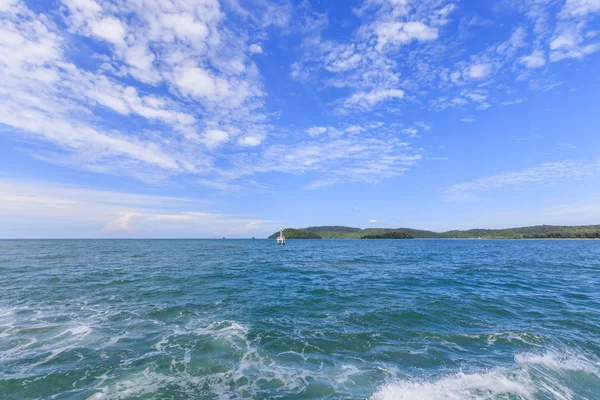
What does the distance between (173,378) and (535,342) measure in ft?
51.5

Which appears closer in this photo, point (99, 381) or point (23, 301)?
point (99, 381)

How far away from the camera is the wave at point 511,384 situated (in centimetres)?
848

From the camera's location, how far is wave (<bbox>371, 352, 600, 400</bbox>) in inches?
334

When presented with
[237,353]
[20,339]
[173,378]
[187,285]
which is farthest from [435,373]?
[187,285]

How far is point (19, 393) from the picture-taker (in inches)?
339

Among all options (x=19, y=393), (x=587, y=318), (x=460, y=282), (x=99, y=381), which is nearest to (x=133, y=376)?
(x=99, y=381)

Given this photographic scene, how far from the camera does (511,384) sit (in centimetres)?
908

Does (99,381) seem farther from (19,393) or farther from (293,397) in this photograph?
(293,397)

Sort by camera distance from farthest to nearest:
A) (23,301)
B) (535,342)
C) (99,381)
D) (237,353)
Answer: (23,301), (535,342), (237,353), (99,381)

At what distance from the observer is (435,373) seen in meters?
9.80

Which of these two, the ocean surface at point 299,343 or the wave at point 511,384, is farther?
the ocean surface at point 299,343

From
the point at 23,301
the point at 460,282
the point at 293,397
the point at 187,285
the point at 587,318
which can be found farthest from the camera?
the point at 460,282

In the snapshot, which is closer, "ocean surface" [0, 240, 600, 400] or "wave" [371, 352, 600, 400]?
"wave" [371, 352, 600, 400]

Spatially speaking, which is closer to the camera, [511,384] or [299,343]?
[511,384]
